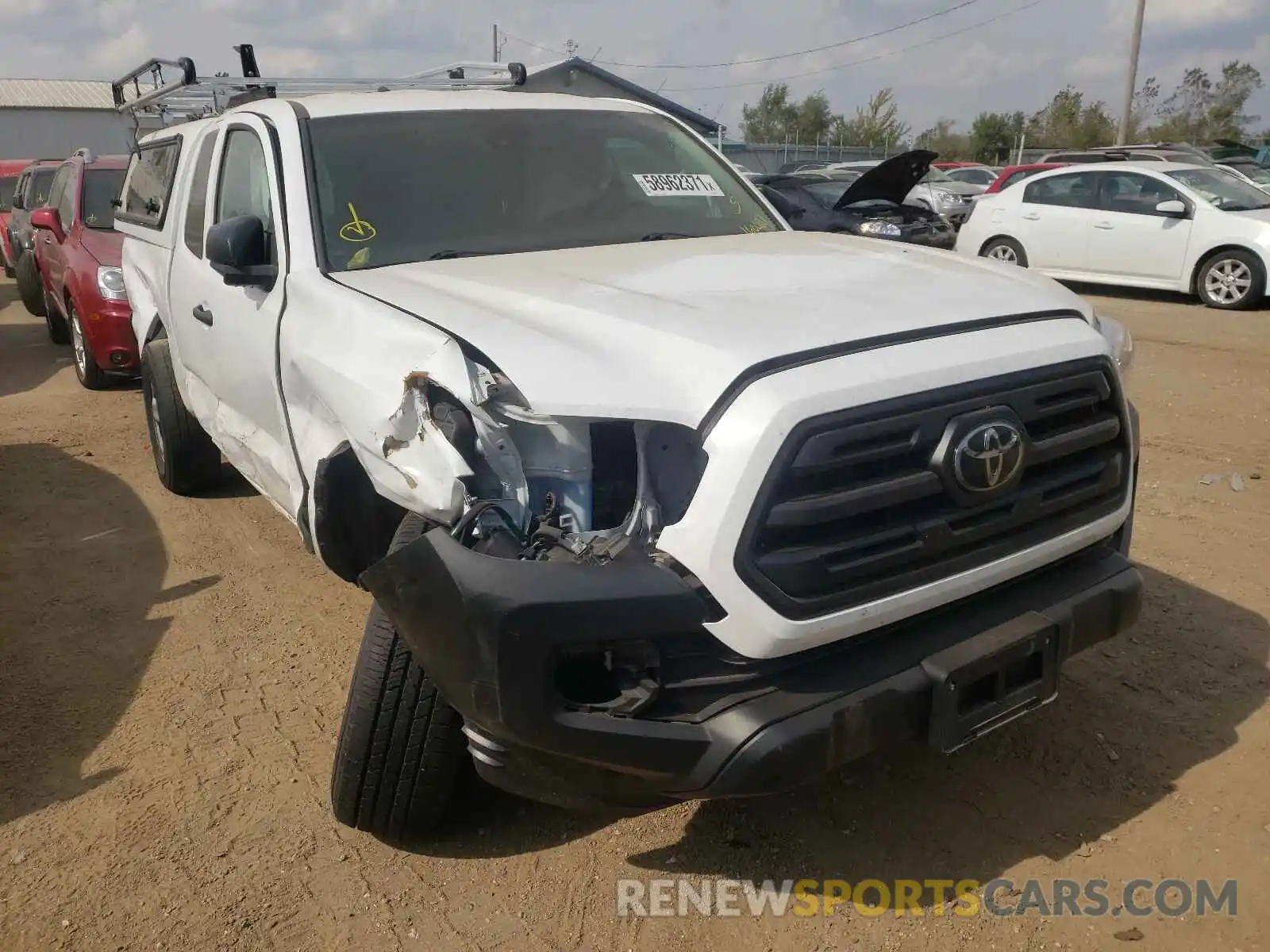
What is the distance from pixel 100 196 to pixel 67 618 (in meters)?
5.70

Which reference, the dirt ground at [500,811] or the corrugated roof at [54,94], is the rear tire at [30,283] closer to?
the dirt ground at [500,811]

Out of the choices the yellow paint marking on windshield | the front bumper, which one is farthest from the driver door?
the front bumper

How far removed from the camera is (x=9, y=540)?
16.7 ft

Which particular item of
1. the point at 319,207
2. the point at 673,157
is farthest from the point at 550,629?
the point at 673,157

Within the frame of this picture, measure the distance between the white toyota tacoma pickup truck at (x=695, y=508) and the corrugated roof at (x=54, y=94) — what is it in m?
48.7

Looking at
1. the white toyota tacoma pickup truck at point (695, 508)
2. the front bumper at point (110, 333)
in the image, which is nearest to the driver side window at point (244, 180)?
the white toyota tacoma pickup truck at point (695, 508)

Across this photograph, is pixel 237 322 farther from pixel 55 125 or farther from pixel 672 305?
pixel 55 125

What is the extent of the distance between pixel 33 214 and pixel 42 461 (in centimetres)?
359

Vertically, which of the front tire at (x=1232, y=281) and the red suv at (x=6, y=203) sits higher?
the red suv at (x=6, y=203)

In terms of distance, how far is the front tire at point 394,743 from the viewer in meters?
2.53

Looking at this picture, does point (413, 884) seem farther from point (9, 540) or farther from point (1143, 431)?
point (1143, 431)

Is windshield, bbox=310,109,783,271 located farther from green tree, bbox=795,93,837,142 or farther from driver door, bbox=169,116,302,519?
green tree, bbox=795,93,837,142

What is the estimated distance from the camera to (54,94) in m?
47.7

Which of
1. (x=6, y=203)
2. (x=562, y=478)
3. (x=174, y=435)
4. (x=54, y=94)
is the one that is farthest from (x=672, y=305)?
(x=54, y=94)
